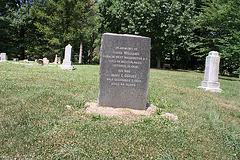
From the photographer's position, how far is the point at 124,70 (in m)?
4.57

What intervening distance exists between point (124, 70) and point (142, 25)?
17678 millimetres

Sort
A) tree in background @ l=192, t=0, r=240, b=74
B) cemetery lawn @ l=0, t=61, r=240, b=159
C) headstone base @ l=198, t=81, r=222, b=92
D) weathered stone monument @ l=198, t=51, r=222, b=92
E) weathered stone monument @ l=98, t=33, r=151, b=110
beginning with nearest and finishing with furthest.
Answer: cemetery lawn @ l=0, t=61, r=240, b=159
weathered stone monument @ l=98, t=33, r=151, b=110
headstone base @ l=198, t=81, r=222, b=92
weathered stone monument @ l=198, t=51, r=222, b=92
tree in background @ l=192, t=0, r=240, b=74

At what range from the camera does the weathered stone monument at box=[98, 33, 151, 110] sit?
4.50 meters

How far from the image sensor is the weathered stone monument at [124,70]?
4496 millimetres

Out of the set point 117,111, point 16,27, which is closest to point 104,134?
point 117,111

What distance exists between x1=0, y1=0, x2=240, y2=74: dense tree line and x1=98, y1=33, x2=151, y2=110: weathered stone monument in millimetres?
15532

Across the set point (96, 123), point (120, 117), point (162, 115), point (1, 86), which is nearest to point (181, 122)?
point (162, 115)

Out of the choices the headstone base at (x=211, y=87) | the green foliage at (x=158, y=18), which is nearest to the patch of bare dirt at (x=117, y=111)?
the headstone base at (x=211, y=87)

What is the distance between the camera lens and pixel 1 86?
610cm

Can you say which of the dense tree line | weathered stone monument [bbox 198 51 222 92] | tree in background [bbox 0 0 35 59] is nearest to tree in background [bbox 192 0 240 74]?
the dense tree line

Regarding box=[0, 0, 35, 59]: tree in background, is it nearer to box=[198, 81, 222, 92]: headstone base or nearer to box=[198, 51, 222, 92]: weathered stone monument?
box=[198, 51, 222, 92]: weathered stone monument

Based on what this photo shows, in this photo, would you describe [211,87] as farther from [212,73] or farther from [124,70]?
[124,70]

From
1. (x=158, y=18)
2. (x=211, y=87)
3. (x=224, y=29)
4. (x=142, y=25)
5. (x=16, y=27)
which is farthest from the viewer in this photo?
(x=16, y=27)

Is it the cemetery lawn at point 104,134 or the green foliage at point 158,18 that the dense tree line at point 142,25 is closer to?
the green foliage at point 158,18
